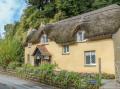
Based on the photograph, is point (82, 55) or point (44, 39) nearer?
point (82, 55)

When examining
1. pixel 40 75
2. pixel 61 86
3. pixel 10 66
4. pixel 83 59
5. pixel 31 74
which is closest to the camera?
pixel 61 86

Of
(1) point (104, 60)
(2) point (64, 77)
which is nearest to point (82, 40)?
(1) point (104, 60)

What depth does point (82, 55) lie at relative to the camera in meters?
40.1

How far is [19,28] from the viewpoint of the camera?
231 feet

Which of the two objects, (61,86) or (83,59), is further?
(83,59)

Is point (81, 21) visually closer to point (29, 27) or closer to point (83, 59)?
point (83, 59)

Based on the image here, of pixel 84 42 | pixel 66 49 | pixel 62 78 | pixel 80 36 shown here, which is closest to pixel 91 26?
pixel 84 42

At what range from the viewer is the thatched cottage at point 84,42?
35775 millimetres

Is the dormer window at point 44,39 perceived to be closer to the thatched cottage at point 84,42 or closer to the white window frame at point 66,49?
the thatched cottage at point 84,42

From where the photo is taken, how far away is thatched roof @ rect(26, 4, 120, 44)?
121 feet

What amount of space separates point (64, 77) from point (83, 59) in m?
10.7

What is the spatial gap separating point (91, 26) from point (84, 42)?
2.15 m

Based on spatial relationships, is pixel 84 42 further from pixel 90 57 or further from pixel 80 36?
pixel 90 57

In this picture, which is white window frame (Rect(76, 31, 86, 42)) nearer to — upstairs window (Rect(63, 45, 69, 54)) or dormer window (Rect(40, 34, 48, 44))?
upstairs window (Rect(63, 45, 69, 54))
